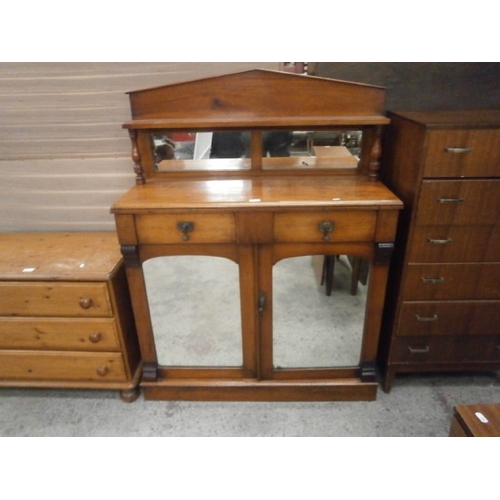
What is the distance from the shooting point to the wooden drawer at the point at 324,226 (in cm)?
124

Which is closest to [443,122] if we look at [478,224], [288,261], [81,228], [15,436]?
[478,224]

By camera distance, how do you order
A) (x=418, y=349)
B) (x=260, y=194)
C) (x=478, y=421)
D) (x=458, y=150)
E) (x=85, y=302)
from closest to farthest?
(x=478, y=421) → (x=458, y=150) → (x=260, y=194) → (x=85, y=302) → (x=418, y=349)

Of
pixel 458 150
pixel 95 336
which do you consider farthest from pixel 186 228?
pixel 458 150

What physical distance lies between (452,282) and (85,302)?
147cm

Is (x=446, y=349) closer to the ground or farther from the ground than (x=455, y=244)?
closer to the ground

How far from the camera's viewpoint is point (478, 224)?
128cm

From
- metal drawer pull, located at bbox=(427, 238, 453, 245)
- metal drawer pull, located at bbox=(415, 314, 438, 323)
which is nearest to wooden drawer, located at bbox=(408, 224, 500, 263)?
metal drawer pull, located at bbox=(427, 238, 453, 245)

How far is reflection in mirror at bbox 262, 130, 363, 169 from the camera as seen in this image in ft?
4.71

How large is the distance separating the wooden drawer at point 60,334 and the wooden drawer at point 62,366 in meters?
0.04

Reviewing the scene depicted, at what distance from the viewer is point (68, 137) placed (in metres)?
1.63

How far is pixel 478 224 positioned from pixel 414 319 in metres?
0.45

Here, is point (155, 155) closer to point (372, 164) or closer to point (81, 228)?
point (81, 228)

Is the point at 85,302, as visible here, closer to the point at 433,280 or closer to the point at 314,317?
the point at 314,317

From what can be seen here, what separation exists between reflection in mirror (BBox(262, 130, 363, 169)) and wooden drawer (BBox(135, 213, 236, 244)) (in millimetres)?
385
